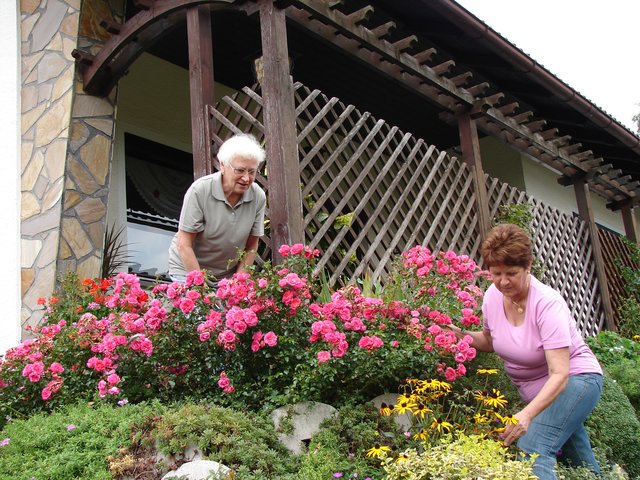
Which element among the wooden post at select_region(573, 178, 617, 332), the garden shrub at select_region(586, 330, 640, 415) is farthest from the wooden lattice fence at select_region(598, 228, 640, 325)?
the garden shrub at select_region(586, 330, 640, 415)

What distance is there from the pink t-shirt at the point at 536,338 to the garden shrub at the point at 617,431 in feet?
3.09

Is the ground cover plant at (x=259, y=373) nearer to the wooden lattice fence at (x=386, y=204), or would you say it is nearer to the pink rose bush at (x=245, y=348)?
the pink rose bush at (x=245, y=348)

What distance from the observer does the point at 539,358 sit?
2.98 meters

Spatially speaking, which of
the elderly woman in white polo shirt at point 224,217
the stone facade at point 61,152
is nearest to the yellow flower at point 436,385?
the elderly woman in white polo shirt at point 224,217

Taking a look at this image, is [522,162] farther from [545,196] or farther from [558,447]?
[558,447]

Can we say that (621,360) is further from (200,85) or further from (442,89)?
(200,85)

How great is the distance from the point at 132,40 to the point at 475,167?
337 centimetres

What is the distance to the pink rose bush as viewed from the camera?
3.24 metres

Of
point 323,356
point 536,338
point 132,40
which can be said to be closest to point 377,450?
point 323,356

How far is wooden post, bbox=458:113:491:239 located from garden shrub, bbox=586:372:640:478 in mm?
2741

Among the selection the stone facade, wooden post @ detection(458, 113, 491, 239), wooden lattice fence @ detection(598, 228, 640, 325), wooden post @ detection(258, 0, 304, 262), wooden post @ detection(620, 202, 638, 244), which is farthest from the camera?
wooden post @ detection(620, 202, 638, 244)

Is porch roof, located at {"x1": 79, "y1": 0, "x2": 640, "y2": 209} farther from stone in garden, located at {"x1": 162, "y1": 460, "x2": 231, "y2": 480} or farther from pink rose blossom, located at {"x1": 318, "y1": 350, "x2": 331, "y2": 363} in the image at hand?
stone in garden, located at {"x1": 162, "y1": 460, "x2": 231, "y2": 480}

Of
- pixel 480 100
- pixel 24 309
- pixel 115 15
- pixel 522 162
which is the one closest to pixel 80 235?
pixel 24 309

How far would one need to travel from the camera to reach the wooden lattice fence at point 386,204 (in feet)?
16.1
